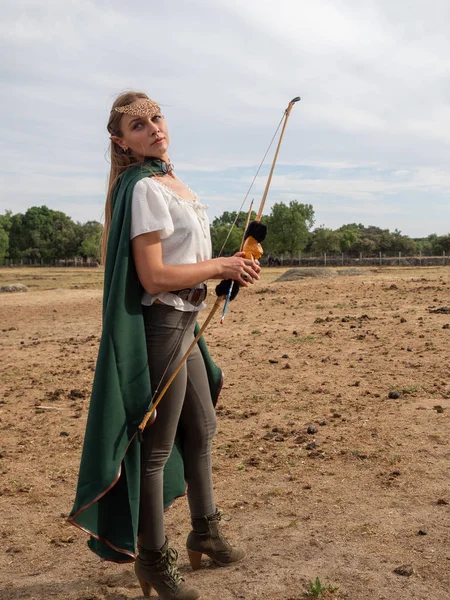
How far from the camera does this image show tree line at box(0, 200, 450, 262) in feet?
274

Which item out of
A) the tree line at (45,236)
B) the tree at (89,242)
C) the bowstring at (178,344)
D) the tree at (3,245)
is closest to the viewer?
the bowstring at (178,344)

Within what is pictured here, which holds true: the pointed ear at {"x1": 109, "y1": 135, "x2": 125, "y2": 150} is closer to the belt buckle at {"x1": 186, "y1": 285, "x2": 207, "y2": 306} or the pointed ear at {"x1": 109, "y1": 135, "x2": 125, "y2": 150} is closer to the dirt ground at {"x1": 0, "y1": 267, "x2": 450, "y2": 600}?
the belt buckle at {"x1": 186, "y1": 285, "x2": 207, "y2": 306}

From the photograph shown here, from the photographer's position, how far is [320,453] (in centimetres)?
507

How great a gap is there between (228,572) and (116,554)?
659 millimetres

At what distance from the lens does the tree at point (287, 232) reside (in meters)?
83.4

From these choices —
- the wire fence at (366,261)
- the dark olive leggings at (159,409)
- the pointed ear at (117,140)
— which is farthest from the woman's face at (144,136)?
the wire fence at (366,261)

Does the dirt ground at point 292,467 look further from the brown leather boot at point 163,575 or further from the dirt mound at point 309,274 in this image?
the dirt mound at point 309,274

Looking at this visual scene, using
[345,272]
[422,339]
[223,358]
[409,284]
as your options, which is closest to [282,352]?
[223,358]

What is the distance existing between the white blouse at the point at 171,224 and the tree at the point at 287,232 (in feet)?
263

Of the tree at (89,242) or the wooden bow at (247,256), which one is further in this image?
the tree at (89,242)

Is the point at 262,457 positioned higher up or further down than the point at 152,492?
further down

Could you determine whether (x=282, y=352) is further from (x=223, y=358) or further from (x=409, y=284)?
(x=409, y=284)

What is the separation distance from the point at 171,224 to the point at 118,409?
0.79 m

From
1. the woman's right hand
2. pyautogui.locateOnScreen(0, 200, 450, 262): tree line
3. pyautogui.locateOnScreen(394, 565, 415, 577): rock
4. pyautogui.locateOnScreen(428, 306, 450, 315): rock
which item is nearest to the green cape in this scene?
the woman's right hand
